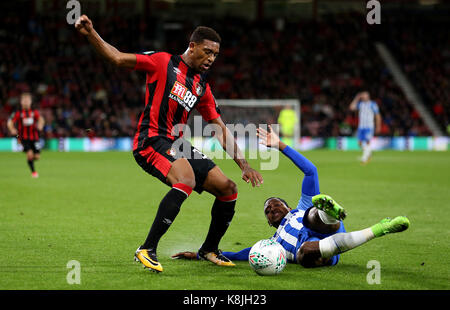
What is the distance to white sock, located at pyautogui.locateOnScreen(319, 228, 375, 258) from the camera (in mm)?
5141

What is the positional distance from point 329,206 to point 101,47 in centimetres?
227

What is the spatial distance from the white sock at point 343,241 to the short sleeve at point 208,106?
167 centimetres

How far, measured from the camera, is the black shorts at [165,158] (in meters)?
A: 5.54

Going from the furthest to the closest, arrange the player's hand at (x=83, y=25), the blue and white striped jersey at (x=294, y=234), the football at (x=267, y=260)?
the blue and white striped jersey at (x=294, y=234) < the football at (x=267, y=260) < the player's hand at (x=83, y=25)

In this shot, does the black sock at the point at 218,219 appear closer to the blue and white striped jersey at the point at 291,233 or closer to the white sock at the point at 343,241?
the blue and white striped jersey at the point at 291,233

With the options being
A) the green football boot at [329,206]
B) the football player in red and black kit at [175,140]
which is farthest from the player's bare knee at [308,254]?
the football player in red and black kit at [175,140]

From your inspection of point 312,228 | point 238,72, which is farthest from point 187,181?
point 238,72

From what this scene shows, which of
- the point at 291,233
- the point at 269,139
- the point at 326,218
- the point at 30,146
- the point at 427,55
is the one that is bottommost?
the point at 30,146

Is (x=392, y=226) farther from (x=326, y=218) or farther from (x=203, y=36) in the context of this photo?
(x=203, y=36)

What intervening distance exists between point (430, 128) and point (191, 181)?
29479 millimetres

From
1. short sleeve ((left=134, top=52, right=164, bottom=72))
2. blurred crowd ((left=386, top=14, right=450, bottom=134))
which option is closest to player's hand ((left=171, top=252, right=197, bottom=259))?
short sleeve ((left=134, top=52, right=164, bottom=72))

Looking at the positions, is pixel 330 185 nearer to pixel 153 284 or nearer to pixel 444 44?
pixel 153 284

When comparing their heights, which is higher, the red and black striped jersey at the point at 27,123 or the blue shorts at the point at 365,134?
the red and black striped jersey at the point at 27,123

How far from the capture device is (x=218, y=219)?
5898mm
